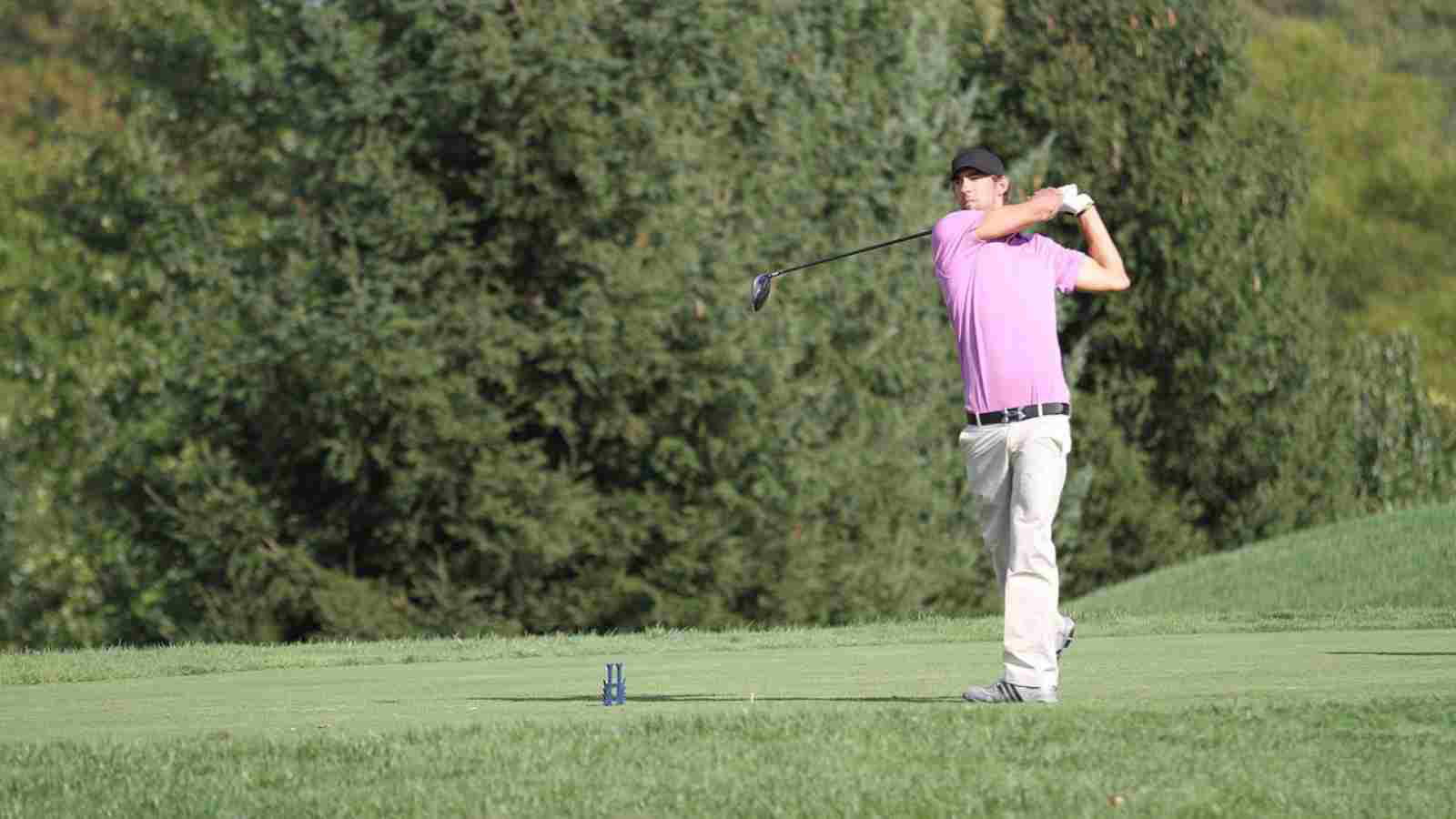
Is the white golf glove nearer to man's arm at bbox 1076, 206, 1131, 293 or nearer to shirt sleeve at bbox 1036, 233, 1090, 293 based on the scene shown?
man's arm at bbox 1076, 206, 1131, 293

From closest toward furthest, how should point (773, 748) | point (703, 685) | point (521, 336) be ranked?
point (773, 748) < point (703, 685) < point (521, 336)

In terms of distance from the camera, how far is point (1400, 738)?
7.90 metres

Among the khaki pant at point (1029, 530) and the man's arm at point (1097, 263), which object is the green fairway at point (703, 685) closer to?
the khaki pant at point (1029, 530)

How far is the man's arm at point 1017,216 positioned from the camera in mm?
8913

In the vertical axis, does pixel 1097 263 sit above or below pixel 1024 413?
above

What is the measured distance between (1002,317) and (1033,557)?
0.92 m

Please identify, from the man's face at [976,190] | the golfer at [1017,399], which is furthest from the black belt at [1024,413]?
the man's face at [976,190]

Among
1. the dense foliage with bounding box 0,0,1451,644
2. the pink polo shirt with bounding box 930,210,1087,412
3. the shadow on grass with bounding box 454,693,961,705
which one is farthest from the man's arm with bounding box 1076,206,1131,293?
the dense foliage with bounding box 0,0,1451,644

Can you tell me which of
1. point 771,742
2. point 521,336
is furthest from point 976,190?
point 521,336

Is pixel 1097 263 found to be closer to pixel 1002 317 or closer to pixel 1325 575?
pixel 1002 317

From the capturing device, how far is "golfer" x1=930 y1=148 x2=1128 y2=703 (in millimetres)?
8992

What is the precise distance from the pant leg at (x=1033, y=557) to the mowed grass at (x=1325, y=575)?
10.7 metres

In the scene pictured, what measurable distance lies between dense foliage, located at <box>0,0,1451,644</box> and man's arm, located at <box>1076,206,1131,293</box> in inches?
538

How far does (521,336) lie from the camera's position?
75.6 feet
